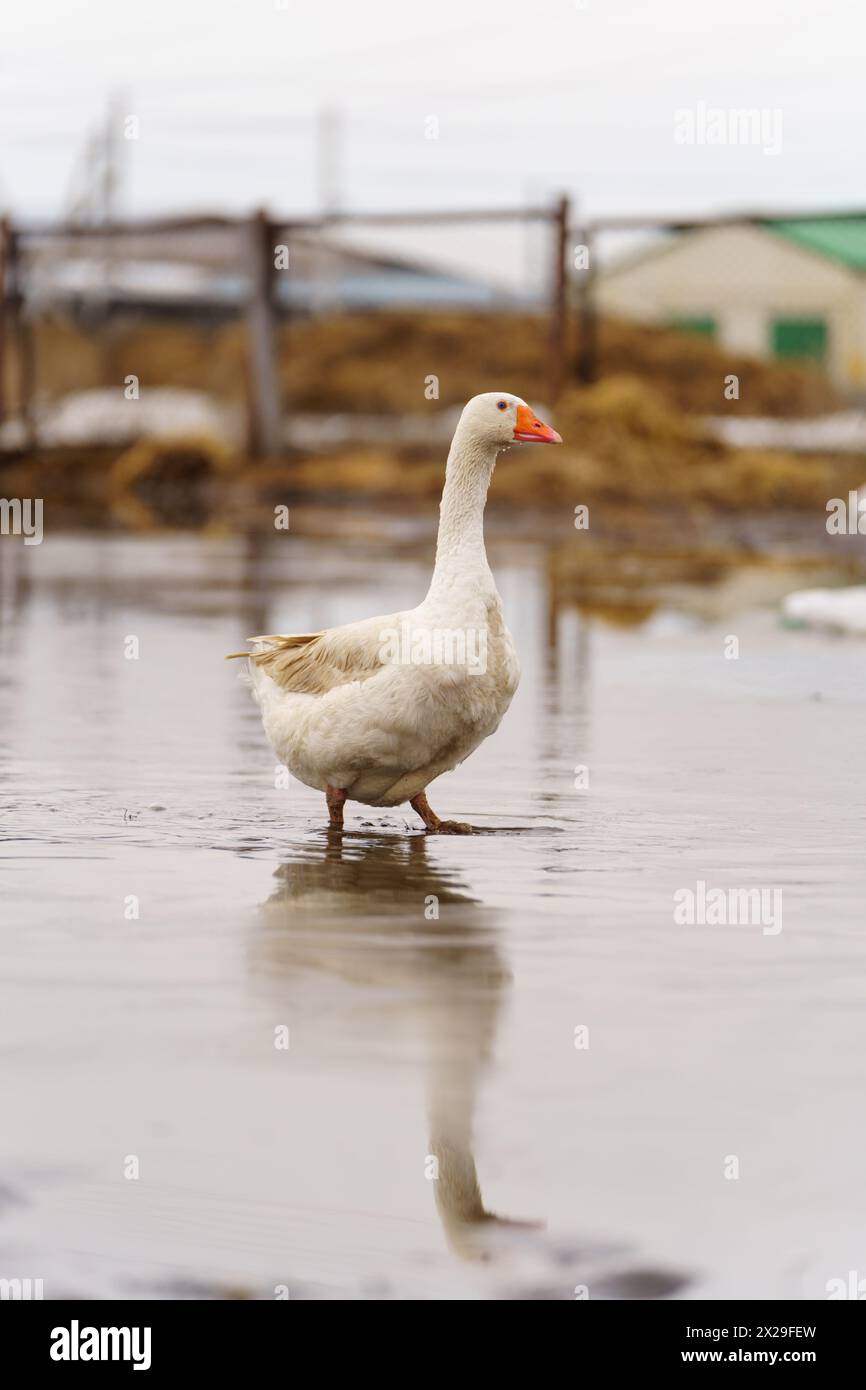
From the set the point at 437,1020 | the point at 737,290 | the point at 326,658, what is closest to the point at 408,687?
the point at 326,658

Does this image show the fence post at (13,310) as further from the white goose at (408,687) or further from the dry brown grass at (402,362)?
the white goose at (408,687)

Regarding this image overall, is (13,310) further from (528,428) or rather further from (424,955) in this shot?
(424,955)

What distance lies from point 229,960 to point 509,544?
17.2m

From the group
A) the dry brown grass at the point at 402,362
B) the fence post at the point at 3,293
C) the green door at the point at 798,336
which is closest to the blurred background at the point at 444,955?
the fence post at the point at 3,293

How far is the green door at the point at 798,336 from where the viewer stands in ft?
228

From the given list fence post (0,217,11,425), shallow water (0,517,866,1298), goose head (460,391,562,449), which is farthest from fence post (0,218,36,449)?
goose head (460,391,562,449)

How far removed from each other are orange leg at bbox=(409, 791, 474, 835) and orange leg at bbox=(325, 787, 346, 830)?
0.25 metres

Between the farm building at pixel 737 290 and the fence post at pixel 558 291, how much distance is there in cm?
4198

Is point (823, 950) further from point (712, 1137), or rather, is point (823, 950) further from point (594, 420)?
point (594, 420)

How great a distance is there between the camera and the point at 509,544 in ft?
74.8

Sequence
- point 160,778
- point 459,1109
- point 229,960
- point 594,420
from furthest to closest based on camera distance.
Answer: point 594,420, point 160,778, point 229,960, point 459,1109

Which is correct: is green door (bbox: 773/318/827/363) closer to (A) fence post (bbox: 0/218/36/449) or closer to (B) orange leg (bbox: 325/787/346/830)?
(A) fence post (bbox: 0/218/36/449)

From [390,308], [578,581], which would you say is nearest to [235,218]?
[578,581]

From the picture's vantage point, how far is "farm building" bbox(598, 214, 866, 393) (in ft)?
230
